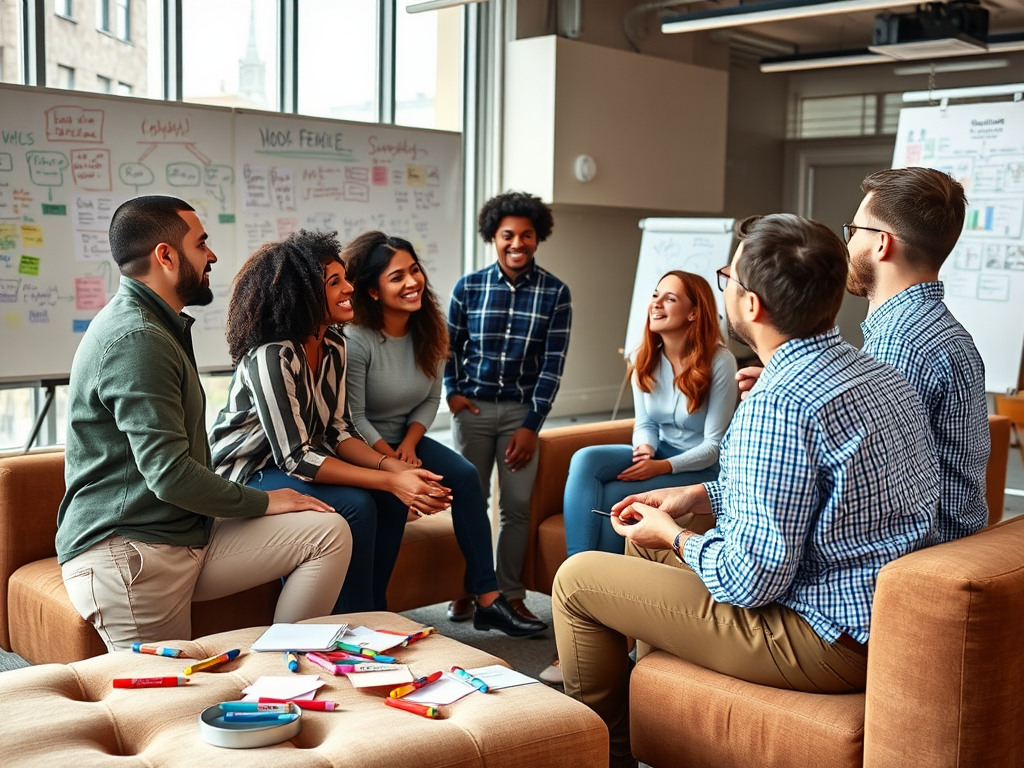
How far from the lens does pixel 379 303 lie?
3264 mm

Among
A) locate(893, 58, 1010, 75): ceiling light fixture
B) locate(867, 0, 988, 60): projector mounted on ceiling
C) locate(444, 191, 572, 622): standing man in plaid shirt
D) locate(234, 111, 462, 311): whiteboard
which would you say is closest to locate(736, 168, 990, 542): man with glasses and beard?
locate(444, 191, 572, 622): standing man in plaid shirt

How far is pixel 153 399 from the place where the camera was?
2.26 metres

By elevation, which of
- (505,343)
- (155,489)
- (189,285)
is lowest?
(155,489)

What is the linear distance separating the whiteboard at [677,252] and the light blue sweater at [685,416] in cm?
293

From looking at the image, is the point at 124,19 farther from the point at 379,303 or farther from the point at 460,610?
the point at 460,610

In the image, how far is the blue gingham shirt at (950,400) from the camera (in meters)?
2.10

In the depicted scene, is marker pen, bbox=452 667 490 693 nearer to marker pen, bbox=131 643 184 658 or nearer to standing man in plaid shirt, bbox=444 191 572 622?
marker pen, bbox=131 643 184 658

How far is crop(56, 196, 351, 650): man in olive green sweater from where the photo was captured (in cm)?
228

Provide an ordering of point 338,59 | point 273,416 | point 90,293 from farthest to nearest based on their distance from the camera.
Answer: point 338,59
point 90,293
point 273,416

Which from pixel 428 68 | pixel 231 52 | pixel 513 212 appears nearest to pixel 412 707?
pixel 513 212

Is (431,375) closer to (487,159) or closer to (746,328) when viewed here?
(746,328)

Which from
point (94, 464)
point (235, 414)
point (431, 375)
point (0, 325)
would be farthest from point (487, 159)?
point (94, 464)

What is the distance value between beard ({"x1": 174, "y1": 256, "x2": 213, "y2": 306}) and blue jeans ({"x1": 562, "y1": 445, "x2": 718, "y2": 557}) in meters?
1.18

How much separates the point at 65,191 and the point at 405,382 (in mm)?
2065
